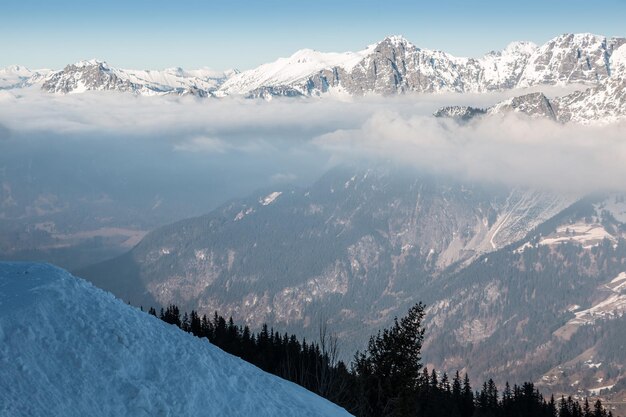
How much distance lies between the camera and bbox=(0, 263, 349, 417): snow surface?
23.6m

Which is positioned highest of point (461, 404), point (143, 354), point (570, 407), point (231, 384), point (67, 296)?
point (67, 296)

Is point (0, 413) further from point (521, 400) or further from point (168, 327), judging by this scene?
point (521, 400)

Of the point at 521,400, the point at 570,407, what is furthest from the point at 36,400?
the point at 570,407

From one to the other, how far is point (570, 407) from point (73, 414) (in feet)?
428

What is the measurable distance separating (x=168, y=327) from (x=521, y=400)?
11137 centimetres

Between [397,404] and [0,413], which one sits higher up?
[0,413]

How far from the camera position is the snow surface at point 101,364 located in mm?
23562

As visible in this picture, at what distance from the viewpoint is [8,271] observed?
1113 inches

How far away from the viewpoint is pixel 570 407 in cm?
13412

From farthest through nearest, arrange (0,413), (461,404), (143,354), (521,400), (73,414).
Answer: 1. (521,400)
2. (461,404)
3. (143,354)
4. (73,414)
5. (0,413)

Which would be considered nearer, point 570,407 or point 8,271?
point 8,271

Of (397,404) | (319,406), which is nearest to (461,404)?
(397,404)

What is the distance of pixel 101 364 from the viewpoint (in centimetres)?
2534

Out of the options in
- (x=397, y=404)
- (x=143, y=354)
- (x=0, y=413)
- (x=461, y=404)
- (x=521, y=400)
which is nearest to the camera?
(x=0, y=413)
